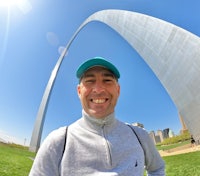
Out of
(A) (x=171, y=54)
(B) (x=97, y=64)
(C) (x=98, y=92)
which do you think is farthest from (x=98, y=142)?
(A) (x=171, y=54)

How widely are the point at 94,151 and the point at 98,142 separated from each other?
65 millimetres

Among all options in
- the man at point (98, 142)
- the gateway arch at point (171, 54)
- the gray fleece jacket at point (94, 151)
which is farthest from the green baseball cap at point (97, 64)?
the gateway arch at point (171, 54)

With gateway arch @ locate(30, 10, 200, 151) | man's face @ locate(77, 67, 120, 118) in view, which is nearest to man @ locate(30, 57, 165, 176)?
man's face @ locate(77, 67, 120, 118)

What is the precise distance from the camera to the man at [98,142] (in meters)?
1.40

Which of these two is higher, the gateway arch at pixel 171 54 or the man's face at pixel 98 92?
the gateway arch at pixel 171 54

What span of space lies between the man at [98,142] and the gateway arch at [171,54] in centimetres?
1134

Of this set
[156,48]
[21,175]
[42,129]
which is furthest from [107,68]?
[42,129]

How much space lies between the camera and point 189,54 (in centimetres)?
1295

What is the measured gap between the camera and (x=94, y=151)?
1458 millimetres

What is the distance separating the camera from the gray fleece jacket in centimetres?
139

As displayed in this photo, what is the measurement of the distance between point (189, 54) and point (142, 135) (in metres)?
12.3

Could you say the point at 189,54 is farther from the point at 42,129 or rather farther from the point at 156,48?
the point at 42,129

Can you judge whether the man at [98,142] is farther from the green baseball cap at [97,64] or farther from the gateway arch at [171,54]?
the gateway arch at [171,54]

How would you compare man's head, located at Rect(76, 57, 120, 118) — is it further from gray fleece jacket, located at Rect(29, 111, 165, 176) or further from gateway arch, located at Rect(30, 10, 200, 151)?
gateway arch, located at Rect(30, 10, 200, 151)
